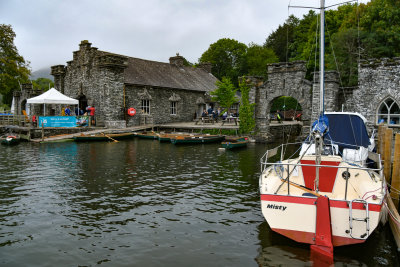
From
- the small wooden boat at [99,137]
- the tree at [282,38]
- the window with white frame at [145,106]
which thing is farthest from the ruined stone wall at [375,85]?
the tree at [282,38]

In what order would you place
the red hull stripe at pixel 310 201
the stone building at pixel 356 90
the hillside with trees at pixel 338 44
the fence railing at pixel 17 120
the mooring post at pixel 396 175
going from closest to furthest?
the red hull stripe at pixel 310 201
the mooring post at pixel 396 175
the stone building at pixel 356 90
the hillside with trees at pixel 338 44
the fence railing at pixel 17 120

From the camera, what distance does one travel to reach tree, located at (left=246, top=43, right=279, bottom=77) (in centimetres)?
5834

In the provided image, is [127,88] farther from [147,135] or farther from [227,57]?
[227,57]

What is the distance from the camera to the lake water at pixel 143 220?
22.9ft

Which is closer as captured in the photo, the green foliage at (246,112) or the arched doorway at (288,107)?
the green foliage at (246,112)

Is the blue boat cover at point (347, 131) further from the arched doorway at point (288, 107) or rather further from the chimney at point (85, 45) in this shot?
the arched doorway at point (288, 107)

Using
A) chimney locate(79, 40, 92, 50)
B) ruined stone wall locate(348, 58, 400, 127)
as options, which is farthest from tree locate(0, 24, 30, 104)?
ruined stone wall locate(348, 58, 400, 127)

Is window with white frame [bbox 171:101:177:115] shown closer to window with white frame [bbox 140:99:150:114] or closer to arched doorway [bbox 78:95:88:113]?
window with white frame [bbox 140:99:150:114]

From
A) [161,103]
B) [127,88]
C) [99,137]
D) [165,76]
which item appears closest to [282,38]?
[165,76]

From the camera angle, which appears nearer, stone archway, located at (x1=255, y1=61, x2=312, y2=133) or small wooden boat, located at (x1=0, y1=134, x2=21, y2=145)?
stone archway, located at (x1=255, y1=61, x2=312, y2=133)

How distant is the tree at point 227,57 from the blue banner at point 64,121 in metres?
35.7

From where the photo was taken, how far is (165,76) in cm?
3931

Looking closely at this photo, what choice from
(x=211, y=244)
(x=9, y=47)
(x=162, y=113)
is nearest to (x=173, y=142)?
(x=162, y=113)

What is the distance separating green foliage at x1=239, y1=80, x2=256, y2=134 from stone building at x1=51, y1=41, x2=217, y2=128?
11.3m
